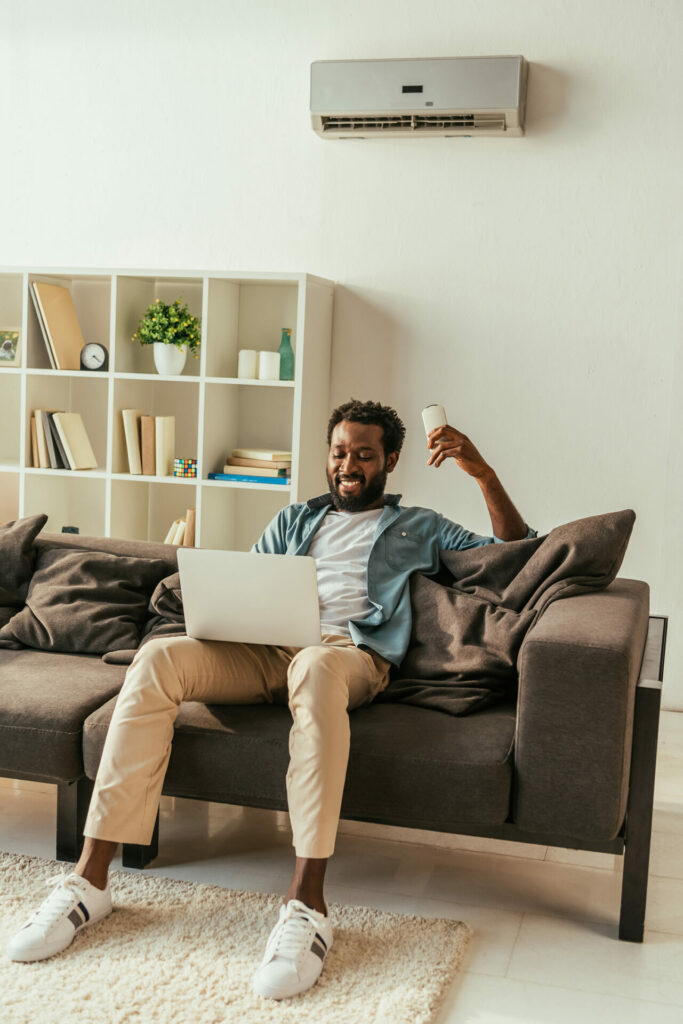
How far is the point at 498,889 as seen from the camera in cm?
257

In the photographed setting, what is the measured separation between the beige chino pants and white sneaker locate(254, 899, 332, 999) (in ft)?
0.42

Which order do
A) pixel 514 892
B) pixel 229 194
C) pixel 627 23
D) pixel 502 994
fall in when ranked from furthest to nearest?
1. pixel 229 194
2. pixel 627 23
3. pixel 514 892
4. pixel 502 994

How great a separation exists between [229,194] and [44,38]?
1045 millimetres

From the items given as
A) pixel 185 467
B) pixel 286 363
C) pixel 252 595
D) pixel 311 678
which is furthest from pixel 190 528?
pixel 311 678

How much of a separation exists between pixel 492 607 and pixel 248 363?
179 centimetres

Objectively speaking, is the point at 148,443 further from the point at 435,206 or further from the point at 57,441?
the point at 435,206

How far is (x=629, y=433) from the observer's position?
4066mm

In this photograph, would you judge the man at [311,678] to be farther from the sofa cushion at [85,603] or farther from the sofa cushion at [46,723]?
the sofa cushion at [85,603]

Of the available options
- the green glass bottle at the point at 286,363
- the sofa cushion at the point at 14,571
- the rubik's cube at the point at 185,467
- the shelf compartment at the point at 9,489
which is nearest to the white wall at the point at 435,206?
the green glass bottle at the point at 286,363

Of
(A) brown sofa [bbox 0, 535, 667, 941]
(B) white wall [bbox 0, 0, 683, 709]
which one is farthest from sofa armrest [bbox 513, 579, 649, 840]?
(B) white wall [bbox 0, 0, 683, 709]

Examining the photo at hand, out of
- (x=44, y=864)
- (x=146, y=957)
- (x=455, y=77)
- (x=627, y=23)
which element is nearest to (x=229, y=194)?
(x=455, y=77)

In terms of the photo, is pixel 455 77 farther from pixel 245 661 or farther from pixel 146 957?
pixel 146 957

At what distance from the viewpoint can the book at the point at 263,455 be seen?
4172 mm

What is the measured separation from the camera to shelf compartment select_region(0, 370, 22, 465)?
4.68 m
